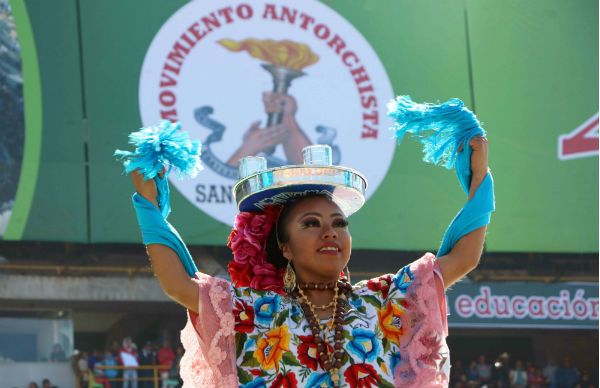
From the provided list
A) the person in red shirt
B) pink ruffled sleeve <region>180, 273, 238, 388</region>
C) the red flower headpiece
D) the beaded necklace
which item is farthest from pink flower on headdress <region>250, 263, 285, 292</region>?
the person in red shirt

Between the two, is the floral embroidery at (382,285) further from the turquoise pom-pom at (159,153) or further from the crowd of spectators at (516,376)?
the crowd of spectators at (516,376)

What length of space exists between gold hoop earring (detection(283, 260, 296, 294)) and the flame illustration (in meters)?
14.1

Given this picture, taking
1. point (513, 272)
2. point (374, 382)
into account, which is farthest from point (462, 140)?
point (513, 272)

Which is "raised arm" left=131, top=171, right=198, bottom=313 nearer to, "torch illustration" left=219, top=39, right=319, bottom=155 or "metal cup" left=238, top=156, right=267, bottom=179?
"metal cup" left=238, top=156, right=267, bottom=179

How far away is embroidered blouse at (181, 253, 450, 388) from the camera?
11.7 ft

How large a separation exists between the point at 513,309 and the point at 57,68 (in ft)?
24.6

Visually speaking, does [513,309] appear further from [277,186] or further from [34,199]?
[277,186]

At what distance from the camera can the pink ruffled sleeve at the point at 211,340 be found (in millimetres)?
3527

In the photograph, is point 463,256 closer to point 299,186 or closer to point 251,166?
point 299,186

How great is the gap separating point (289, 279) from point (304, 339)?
0.25 meters

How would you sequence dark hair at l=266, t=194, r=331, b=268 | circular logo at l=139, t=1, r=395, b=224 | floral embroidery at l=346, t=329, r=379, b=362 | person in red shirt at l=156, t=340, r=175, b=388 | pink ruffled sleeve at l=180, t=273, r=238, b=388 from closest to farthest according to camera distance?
pink ruffled sleeve at l=180, t=273, r=238, b=388
floral embroidery at l=346, t=329, r=379, b=362
dark hair at l=266, t=194, r=331, b=268
person in red shirt at l=156, t=340, r=175, b=388
circular logo at l=139, t=1, r=395, b=224

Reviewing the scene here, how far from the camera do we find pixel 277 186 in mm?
3766

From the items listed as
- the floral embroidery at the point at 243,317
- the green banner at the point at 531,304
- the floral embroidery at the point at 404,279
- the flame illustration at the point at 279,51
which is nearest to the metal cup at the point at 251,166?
the floral embroidery at the point at 243,317

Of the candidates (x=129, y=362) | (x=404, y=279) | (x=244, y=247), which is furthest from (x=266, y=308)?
(x=129, y=362)
